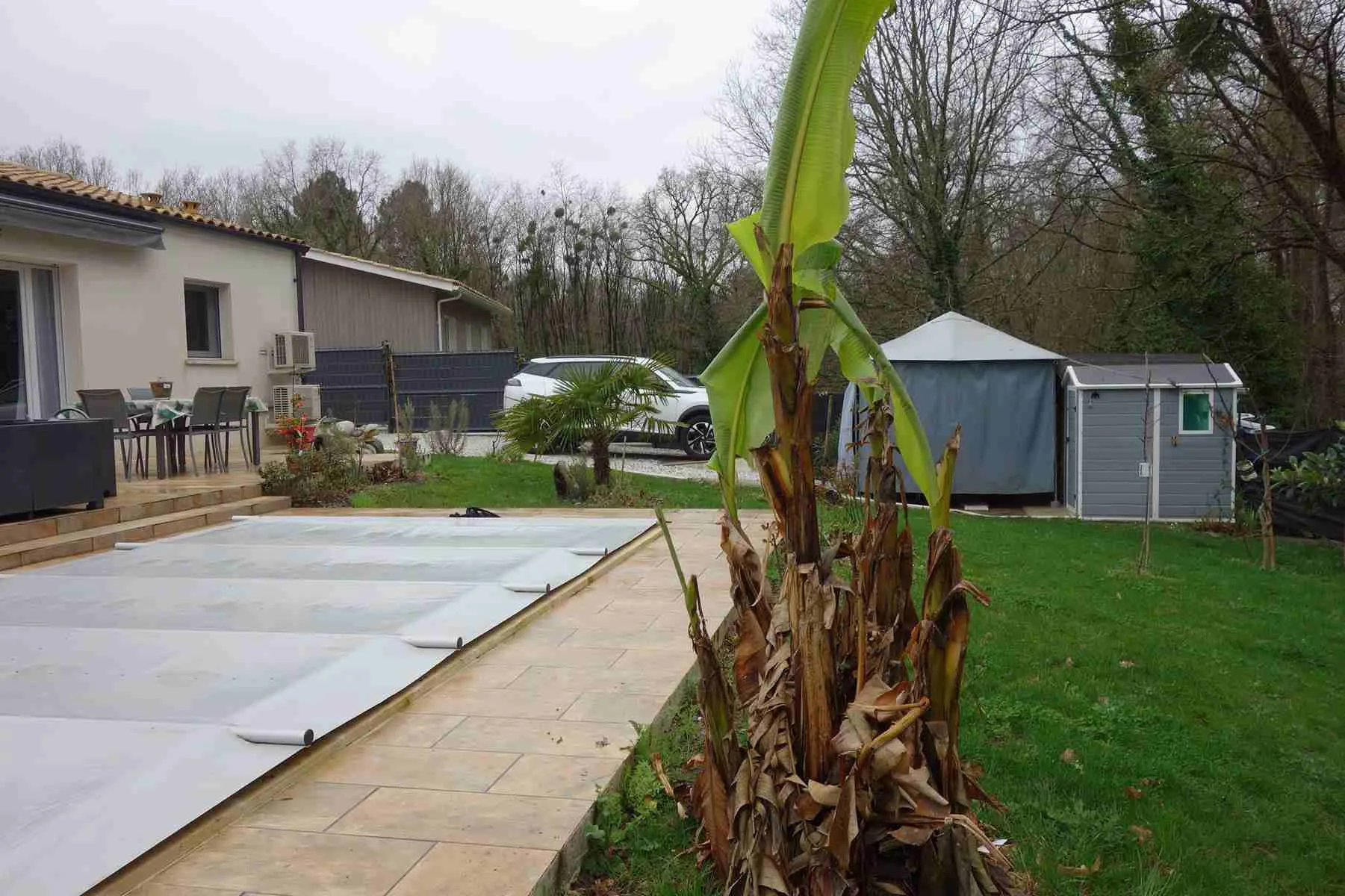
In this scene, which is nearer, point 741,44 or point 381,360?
point 381,360

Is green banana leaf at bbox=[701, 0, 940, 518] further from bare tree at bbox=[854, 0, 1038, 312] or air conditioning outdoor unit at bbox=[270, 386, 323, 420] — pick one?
bare tree at bbox=[854, 0, 1038, 312]

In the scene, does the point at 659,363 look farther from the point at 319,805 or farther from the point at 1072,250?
the point at 1072,250

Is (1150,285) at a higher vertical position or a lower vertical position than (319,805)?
higher

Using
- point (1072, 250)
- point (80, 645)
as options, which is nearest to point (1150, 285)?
point (1072, 250)

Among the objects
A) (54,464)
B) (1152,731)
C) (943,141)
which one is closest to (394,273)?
(943,141)

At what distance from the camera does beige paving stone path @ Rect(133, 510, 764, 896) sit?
2.24 meters

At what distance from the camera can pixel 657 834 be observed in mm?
2639

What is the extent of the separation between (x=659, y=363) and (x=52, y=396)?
23.1 feet

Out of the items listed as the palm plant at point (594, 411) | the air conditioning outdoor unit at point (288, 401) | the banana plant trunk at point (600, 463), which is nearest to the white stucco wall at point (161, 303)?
the air conditioning outdoor unit at point (288, 401)

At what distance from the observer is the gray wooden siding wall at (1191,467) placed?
10797mm

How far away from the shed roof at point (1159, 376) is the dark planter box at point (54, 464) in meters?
10.1

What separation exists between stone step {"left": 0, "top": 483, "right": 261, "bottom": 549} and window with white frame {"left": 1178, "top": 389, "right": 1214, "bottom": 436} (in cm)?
1050

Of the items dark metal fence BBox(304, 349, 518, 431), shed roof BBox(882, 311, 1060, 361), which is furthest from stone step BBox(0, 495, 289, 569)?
Result: dark metal fence BBox(304, 349, 518, 431)

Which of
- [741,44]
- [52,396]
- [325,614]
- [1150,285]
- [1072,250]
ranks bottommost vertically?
Answer: [325,614]
